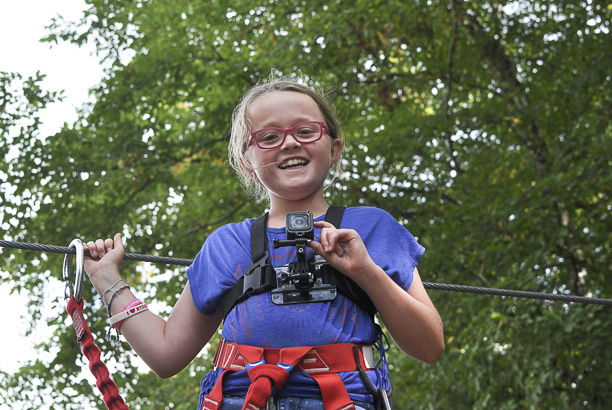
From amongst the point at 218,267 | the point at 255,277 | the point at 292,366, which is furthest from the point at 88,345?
the point at 292,366

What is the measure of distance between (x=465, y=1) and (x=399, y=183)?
6.19ft

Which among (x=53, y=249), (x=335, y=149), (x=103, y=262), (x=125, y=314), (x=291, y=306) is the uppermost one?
(x=335, y=149)

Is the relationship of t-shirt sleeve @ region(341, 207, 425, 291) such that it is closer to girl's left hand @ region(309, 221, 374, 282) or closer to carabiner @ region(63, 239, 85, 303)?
girl's left hand @ region(309, 221, 374, 282)

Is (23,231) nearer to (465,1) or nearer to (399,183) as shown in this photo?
(399,183)

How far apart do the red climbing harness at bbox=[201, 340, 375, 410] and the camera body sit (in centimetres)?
11

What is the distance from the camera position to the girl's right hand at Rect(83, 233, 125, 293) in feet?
6.23

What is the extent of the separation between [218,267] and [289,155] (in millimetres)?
330

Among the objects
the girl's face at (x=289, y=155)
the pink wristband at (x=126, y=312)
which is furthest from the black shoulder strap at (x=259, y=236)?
the pink wristband at (x=126, y=312)

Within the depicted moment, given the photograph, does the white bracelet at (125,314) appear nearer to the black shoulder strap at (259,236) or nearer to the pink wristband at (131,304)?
the pink wristband at (131,304)

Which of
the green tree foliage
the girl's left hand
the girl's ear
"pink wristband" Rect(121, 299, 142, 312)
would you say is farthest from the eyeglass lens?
the green tree foliage

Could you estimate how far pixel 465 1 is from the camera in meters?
7.17

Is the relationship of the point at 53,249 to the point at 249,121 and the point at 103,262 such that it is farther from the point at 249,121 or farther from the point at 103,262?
the point at 249,121

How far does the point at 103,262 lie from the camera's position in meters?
1.94

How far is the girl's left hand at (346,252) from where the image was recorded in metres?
1.50
